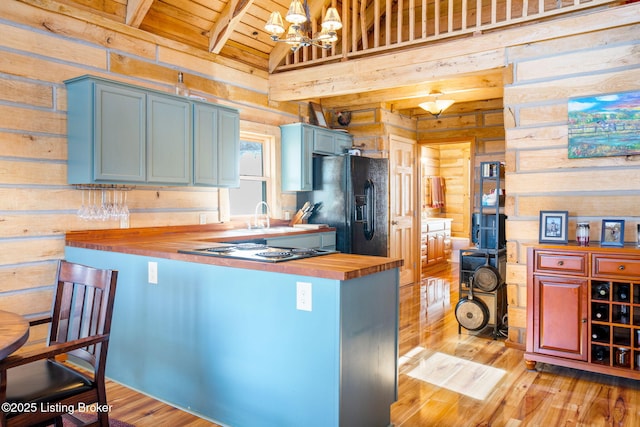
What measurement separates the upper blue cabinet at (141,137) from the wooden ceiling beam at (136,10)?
725mm

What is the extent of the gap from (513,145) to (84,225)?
3.65 m

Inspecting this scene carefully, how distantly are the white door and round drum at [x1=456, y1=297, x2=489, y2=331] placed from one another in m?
2.09

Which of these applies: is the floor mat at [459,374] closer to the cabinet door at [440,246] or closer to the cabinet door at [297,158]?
the cabinet door at [297,158]

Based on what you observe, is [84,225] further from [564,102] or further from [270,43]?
[564,102]

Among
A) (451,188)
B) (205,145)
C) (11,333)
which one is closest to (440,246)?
(451,188)

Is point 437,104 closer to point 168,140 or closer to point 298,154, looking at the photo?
point 298,154

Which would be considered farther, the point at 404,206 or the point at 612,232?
the point at 404,206

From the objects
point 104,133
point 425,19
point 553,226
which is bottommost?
point 553,226

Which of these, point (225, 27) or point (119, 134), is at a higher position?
point (225, 27)

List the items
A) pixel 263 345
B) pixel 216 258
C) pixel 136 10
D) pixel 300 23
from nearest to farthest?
pixel 263 345 < pixel 216 258 < pixel 300 23 < pixel 136 10

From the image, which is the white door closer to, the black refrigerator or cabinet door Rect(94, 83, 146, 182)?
the black refrigerator

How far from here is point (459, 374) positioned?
3.28m

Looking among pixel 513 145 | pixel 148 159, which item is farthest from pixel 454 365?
pixel 148 159

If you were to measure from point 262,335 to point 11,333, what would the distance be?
3.64ft
